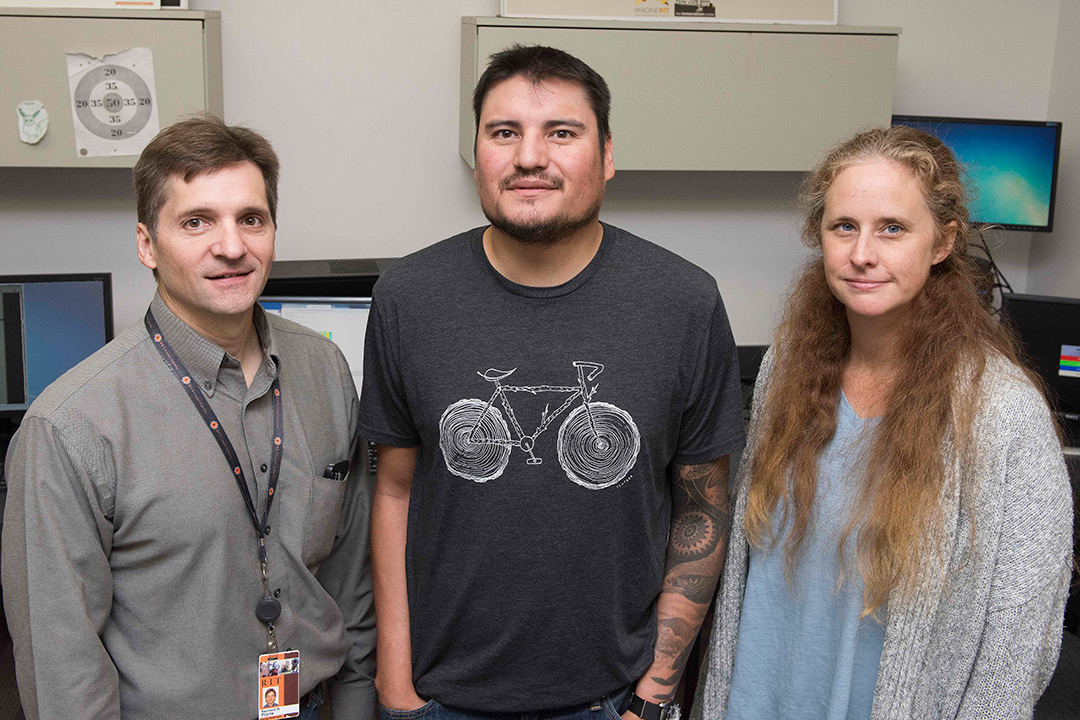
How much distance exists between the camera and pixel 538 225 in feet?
3.97

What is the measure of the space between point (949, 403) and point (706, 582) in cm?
44

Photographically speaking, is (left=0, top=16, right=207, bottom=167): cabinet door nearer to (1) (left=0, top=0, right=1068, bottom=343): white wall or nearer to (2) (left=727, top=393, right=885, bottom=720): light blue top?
(1) (left=0, top=0, right=1068, bottom=343): white wall

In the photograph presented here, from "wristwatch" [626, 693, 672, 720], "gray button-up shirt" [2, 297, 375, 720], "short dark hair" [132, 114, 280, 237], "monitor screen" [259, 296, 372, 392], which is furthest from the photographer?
"monitor screen" [259, 296, 372, 392]

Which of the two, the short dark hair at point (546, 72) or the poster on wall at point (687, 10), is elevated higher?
the poster on wall at point (687, 10)

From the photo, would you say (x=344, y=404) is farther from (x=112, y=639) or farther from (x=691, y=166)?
(x=691, y=166)

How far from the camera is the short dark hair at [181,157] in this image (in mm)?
1214

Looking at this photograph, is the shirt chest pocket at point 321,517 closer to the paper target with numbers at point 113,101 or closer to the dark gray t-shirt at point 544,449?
the dark gray t-shirt at point 544,449

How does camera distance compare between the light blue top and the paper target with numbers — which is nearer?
the light blue top

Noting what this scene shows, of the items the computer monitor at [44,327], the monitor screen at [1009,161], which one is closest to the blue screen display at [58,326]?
the computer monitor at [44,327]

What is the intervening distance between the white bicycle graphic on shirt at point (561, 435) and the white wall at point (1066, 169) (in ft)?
7.75

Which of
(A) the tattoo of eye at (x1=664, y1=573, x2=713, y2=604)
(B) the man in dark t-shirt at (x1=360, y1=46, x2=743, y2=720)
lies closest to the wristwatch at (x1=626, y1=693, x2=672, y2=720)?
(B) the man in dark t-shirt at (x1=360, y1=46, x2=743, y2=720)

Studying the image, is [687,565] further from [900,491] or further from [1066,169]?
[1066,169]

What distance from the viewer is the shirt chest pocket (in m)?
1.29

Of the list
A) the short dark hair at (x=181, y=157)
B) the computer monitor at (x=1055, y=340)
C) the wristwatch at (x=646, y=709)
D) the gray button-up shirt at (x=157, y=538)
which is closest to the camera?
the gray button-up shirt at (x=157, y=538)
